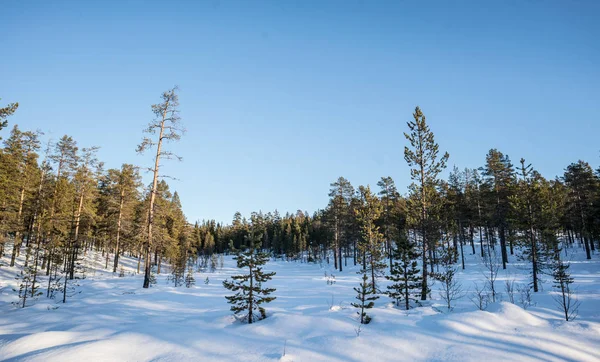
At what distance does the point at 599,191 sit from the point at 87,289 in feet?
168

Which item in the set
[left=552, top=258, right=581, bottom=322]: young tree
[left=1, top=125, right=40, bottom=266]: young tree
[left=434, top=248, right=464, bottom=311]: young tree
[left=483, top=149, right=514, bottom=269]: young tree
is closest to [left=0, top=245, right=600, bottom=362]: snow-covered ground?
[left=552, top=258, right=581, bottom=322]: young tree

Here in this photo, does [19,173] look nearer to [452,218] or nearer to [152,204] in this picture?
[152,204]

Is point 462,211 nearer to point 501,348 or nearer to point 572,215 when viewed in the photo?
point 572,215

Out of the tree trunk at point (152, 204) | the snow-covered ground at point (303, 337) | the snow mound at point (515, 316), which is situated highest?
the tree trunk at point (152, 204)

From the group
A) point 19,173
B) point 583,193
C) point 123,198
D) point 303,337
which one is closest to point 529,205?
point 303,337

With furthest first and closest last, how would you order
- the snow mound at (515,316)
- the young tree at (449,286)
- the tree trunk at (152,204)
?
the tree trunk at (152,204) → the young tree at (449,286) → the snow mound at (515,316)

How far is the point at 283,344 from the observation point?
297 inches

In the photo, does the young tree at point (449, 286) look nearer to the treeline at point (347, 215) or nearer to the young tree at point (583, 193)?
the treeline at point (347, 215)

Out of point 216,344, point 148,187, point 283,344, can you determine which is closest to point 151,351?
point 216,344

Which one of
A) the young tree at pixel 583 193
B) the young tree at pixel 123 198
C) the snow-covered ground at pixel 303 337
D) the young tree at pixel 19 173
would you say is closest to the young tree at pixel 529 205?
the snow-covered ground at pixel 303 337

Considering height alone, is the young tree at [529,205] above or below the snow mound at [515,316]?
above

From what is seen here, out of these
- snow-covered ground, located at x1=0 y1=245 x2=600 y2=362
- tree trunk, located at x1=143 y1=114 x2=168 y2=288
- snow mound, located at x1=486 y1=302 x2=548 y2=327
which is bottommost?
snow-covered ground, located at x1=0 y1=245 x2=600 y2=362

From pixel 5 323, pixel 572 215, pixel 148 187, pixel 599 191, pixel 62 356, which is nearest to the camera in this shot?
pixel 62 356

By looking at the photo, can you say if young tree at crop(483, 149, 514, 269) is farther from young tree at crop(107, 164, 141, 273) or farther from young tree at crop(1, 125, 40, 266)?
young tree at crop(1, 125, 40, 266)
